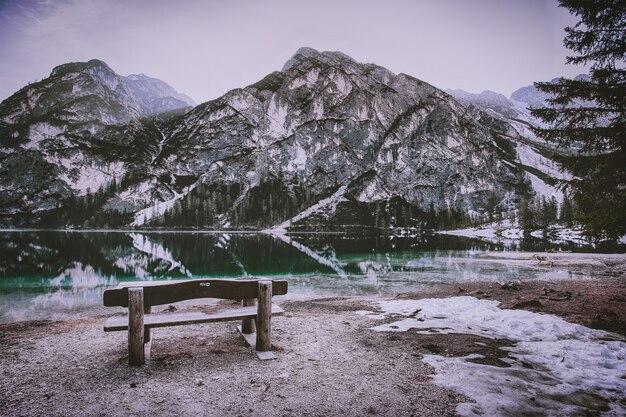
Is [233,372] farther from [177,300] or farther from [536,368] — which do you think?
[536,368]

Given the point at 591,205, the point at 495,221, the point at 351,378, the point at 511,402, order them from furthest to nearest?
the point at 495,221 < the point at 591,205 < the point at 351,378 < the point at 511,402

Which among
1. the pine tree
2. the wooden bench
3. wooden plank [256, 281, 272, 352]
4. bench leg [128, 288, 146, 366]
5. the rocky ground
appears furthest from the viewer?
the pine tree

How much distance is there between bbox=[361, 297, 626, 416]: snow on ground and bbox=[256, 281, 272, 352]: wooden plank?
3.90 meters

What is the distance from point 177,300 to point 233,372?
1.98m

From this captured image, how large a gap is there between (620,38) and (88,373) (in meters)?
22.2

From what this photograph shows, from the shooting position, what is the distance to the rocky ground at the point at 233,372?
5691 mm

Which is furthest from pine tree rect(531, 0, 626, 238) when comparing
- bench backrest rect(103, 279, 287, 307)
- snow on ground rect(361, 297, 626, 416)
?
bench backrest rect(103, 279, 287, 307)

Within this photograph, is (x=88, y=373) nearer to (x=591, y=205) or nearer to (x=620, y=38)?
(x=591, y=205)

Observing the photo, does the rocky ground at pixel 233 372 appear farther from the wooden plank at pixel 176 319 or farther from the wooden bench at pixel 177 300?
the wooden plank at pixel 176 319

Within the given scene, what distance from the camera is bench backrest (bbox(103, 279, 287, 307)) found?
7324 millimetres

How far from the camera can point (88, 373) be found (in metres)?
7.19

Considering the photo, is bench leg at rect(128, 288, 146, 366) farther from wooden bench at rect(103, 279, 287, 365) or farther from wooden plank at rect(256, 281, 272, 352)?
wooden plank at rect(256, 281, 272, 352)

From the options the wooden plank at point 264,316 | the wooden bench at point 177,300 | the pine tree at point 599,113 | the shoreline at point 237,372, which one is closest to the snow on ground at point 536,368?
the shoreline at point 237,372

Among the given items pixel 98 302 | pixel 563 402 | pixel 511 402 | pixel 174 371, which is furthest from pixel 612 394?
pixel 98 302
